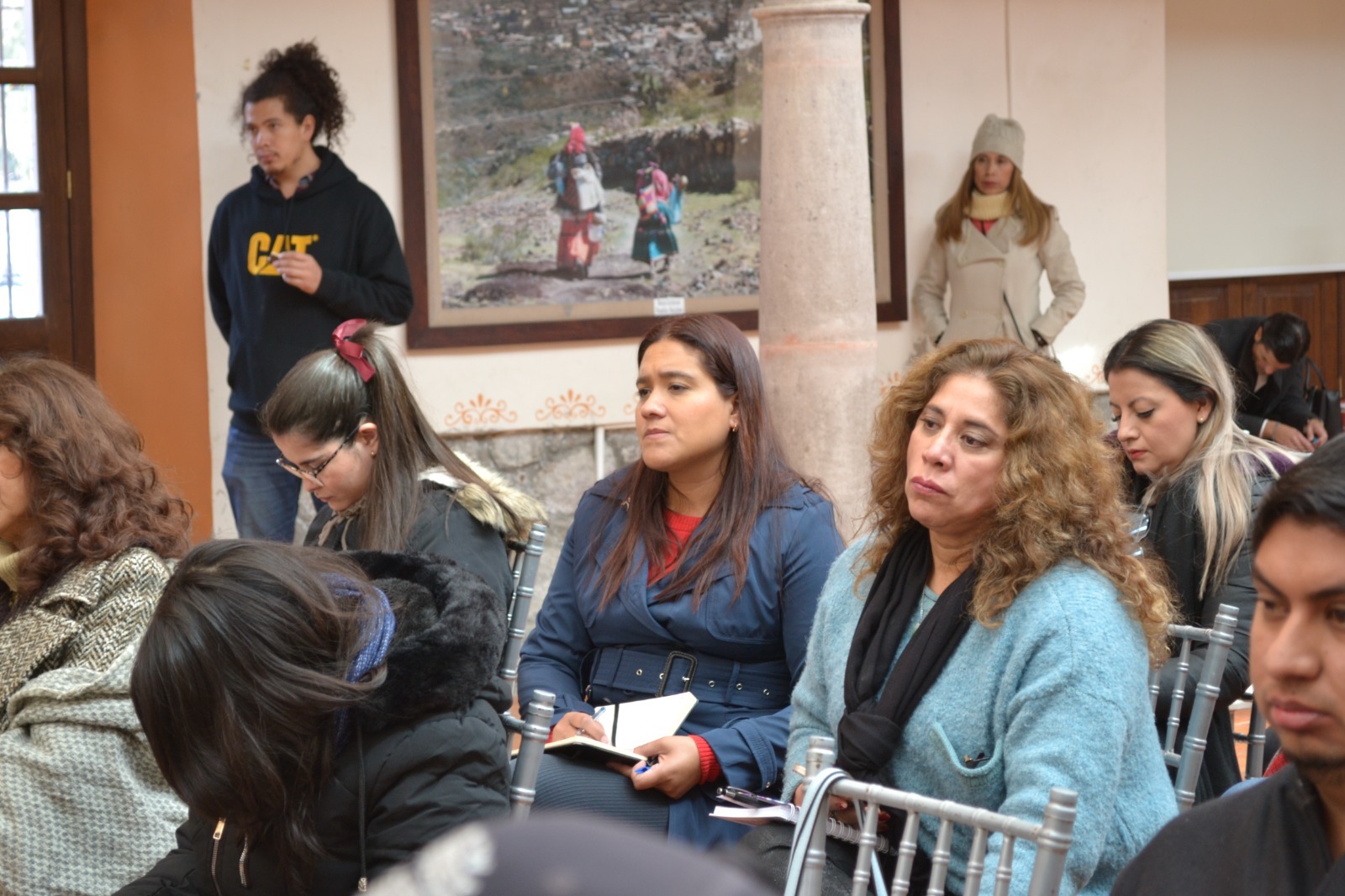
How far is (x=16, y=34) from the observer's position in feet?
17.6

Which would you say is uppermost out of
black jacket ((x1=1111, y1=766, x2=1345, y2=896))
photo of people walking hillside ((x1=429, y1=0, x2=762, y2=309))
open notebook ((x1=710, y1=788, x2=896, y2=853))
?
photo of people walking hillside ((x1=429, y1=0, x2=762, y2=309))

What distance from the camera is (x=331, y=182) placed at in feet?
15.7

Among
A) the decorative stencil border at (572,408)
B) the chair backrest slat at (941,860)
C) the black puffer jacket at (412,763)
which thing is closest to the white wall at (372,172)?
the decorative stencil border at (572,408)

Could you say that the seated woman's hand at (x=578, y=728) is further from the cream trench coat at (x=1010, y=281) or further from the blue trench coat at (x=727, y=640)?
the cream trench coat at (x=1010, y=281)

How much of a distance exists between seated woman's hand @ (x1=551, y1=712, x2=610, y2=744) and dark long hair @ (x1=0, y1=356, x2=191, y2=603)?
0.77 metres

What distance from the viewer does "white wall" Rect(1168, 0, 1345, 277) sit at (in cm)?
895

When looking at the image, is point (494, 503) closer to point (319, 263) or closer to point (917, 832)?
point (917, 832)

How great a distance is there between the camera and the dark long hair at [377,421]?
2.93m

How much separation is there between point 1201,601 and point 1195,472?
0.86 feet

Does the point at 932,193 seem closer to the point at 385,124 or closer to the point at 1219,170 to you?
the point at 385,124

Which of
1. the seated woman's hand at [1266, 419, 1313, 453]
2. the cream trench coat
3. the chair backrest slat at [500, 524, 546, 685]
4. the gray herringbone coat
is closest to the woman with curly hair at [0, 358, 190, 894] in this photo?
the gray herringbone coat

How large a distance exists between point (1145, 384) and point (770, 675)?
1.00m

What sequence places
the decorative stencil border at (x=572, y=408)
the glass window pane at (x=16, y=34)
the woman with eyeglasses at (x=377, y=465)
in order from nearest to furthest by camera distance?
the woman with eyeglasses at (x=377, y=465), the glass window pane at (x=16, y=34), the decorative stencil border at (x=572, y=408)

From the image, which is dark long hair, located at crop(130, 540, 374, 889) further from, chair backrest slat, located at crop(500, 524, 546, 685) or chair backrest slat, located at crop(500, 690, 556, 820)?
chair backrest slat, located at crop(500, 524, 546, 685)
